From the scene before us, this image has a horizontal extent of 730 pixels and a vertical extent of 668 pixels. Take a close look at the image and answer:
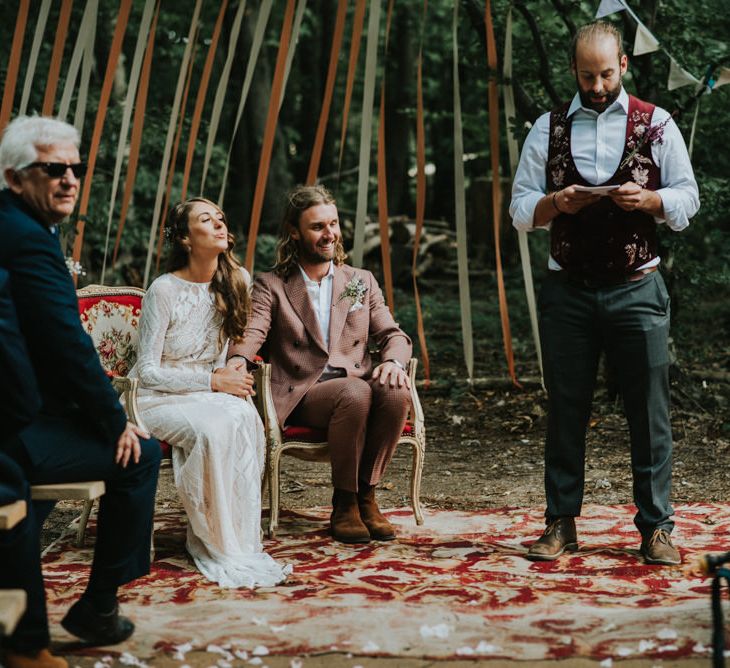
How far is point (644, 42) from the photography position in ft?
16.2

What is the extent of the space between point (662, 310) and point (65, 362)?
1.99 m

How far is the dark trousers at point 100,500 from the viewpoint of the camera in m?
2.51

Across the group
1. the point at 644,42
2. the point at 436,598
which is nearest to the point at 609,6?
the point at 644,42

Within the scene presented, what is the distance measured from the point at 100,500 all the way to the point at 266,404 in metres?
1.40

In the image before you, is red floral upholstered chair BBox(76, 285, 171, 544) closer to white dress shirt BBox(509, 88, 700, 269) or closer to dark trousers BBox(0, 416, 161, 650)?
dark trousers BBox(0, 416, 161, 650)

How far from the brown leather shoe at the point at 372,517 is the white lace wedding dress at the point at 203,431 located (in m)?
0.44

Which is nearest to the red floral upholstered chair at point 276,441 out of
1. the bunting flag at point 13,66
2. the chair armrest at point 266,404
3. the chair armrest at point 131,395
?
the chair armrest at point 266,404

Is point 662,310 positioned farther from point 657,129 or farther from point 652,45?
point 652,45

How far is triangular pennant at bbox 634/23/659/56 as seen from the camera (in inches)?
191

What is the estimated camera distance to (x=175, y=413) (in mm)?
3785

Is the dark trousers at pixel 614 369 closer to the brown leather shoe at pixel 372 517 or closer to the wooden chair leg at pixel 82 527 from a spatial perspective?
the brown leather shoe at pixel 372 517

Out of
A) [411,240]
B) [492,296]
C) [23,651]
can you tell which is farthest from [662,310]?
[411,240]

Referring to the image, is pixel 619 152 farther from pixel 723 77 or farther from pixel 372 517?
pixel 723 77

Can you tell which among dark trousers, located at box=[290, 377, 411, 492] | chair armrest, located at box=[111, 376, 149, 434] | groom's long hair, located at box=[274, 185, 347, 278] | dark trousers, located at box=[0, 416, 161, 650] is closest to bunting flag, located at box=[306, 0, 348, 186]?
groom's long hair, located at box=[274, 185, 347, 278]
